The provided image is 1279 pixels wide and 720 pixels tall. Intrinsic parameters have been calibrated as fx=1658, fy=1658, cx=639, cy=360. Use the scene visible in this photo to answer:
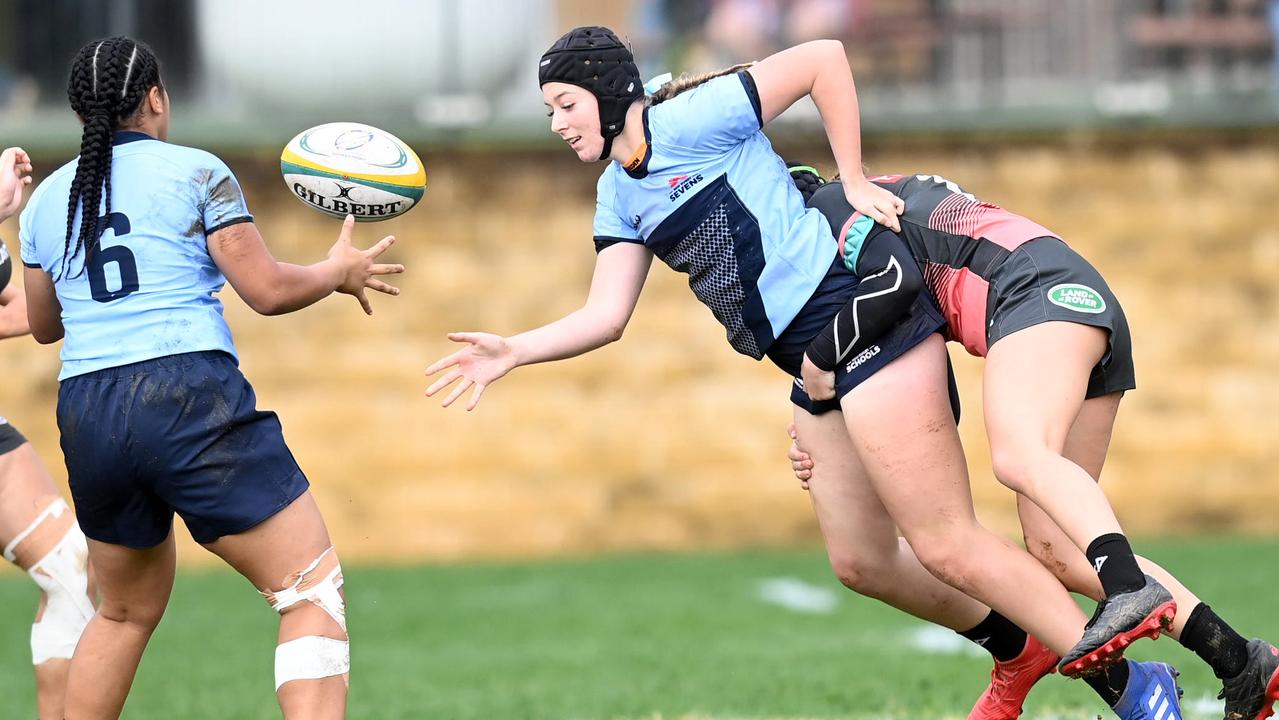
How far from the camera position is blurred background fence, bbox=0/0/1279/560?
1252 cm

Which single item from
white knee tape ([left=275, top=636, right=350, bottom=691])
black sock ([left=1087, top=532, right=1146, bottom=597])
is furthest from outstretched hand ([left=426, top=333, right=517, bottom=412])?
black sock ([left=1087, top=532, right=1146, bottom=597])

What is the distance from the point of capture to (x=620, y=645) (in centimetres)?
939

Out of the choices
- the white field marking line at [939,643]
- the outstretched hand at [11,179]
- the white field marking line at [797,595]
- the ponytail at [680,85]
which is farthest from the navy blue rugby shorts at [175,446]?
the white field marking line at [797,595]

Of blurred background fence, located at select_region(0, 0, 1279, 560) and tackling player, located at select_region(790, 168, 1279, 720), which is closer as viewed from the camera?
tackling player, located at select_region(790, 168, 1279, 720)

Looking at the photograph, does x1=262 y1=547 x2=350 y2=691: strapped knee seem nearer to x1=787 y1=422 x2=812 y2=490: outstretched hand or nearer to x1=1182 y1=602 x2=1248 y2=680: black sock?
x1=787 y1=422 x2=812 y2=490: outstretched hand

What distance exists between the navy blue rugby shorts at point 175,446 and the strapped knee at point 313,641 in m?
0.22

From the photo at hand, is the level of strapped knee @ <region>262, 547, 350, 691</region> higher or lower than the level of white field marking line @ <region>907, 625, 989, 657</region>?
higher

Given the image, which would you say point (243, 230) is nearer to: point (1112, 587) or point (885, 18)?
point (1112, 587)

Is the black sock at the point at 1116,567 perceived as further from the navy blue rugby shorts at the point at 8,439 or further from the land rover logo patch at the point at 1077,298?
the navy blue rugby shorts at the point at 8,439

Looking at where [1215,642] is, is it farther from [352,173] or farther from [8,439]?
[8,439]

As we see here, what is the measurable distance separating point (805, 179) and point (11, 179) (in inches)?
95.9

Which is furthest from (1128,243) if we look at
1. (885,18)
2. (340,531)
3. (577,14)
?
(340,531)

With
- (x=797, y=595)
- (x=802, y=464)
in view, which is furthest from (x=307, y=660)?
(x=797, y=595)

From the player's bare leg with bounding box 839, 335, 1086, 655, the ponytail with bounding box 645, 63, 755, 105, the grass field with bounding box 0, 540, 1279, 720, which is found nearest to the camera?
the player's bare leg with bounding box 839, 335, 1086, 655
